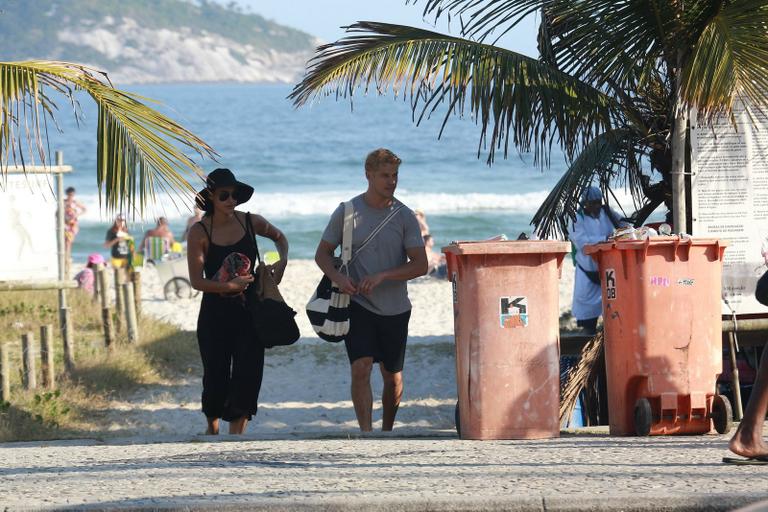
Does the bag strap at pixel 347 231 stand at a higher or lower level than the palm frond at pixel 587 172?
lower

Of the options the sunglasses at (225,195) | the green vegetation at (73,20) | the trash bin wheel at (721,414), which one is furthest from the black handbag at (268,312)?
the green vegetation at (73,20)

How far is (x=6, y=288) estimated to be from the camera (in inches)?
438

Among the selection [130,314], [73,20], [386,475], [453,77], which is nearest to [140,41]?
[73,20]

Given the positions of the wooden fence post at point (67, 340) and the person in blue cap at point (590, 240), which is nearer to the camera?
the person in blue cap at point (590, 240)

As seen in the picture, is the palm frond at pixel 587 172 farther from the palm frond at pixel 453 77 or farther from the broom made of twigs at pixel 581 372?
the broom made of twigs at pixel 581 372

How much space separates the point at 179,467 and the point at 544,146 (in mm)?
3551

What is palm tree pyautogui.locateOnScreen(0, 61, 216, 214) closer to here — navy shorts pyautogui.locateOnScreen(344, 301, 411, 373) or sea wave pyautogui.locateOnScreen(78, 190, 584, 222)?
navy shorts pyautogui.locateOnScreen(344, 301, 411, 373)

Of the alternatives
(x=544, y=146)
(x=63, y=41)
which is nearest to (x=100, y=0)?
(x=63, y=41)

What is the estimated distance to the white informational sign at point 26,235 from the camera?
11.6 metres

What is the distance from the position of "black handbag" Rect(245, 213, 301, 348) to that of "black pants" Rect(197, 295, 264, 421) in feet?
0.33

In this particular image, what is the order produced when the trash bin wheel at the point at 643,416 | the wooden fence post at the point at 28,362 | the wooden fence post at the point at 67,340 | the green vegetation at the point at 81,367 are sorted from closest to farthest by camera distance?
the trash bin wheel at the point at 643,416, the green vegetation at the point at 81,367, the wooden fence post at the point at 28,362, the wooden fence post at the point at 67,340

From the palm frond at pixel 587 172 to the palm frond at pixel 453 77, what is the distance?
437 millimetres

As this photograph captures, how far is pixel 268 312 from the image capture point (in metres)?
7.80

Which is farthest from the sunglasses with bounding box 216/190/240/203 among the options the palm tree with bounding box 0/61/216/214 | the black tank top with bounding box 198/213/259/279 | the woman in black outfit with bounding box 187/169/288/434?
the palm tree with bounding box 0/61/216/214
